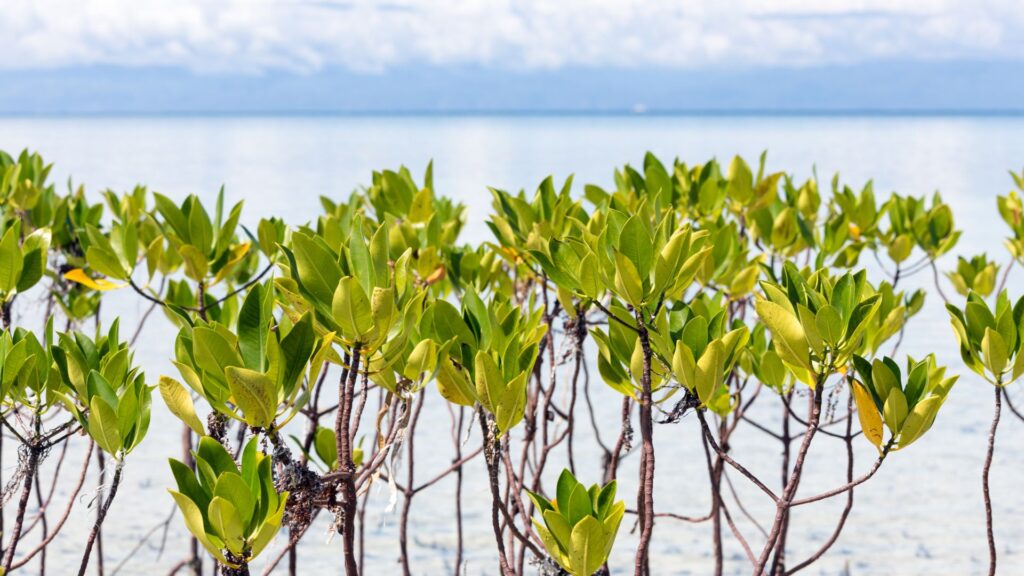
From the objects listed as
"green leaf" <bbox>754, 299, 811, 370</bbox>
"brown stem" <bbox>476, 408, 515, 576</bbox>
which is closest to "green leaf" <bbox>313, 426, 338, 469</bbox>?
"brown stem" <bbox>476, 408, 515, 576</bbox>

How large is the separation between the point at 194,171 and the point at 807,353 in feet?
75.9

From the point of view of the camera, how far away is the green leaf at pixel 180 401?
1286 mm

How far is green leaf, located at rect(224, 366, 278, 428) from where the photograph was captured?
1.15 meters

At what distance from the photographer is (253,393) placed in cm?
118

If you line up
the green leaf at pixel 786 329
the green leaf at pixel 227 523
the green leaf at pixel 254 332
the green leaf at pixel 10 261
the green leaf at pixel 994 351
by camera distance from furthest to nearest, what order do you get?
1. the green leaf at pixel 10 261
2. the green leaf at pixel 994 351
3. the green leaf at pixel 786 329
4. the green leaf at pixel 254 332
5. the green leaf at pixel 227 523

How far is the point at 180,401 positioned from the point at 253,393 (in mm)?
171

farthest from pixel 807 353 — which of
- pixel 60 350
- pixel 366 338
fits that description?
pixel 60 350

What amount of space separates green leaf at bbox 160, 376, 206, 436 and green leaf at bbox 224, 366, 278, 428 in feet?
0.35

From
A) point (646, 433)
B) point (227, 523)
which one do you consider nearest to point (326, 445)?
point (646, 433)

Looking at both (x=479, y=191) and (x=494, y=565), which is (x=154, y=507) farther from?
(x=479, y=191)

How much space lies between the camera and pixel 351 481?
1346 millimetres

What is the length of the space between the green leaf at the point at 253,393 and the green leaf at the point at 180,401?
105 millimetres

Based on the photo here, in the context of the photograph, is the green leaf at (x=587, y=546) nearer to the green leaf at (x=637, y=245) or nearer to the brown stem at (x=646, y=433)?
the brown stem at (x=646, y=433)

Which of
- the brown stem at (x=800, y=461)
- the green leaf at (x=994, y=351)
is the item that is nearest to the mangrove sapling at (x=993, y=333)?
the green leaf at (x=994, y=351)
